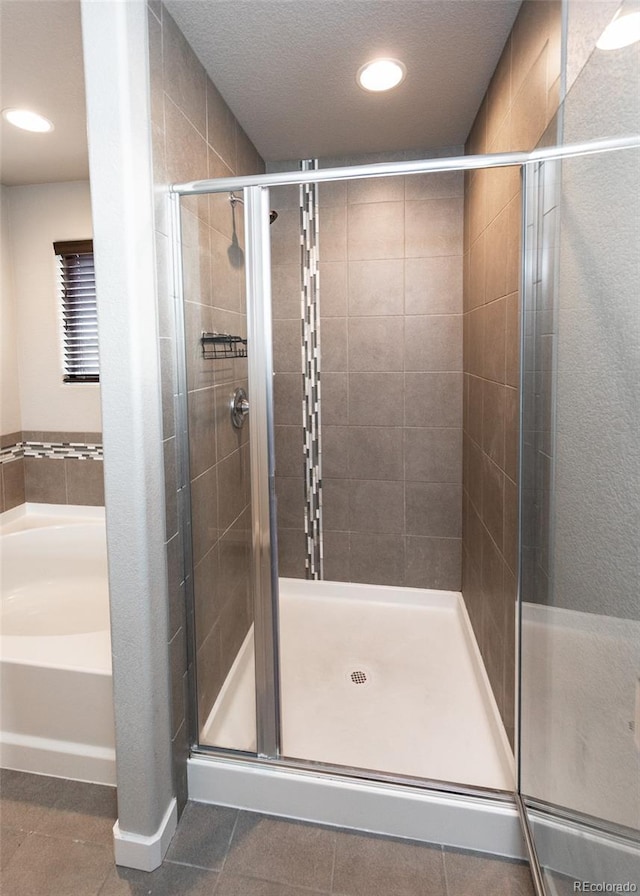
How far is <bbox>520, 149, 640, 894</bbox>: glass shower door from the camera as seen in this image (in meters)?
0.79

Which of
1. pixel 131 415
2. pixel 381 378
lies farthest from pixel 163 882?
pixel 381 378

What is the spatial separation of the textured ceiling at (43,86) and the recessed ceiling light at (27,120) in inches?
1.3

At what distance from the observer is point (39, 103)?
1966 millimetres

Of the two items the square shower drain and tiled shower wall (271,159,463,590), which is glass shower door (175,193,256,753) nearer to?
the square shower drain

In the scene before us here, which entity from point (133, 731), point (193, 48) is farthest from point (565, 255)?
point (133, 731)

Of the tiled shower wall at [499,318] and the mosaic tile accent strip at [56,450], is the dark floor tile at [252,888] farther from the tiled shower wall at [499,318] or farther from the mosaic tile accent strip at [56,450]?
the mosaic tile accent strip at [56,450]

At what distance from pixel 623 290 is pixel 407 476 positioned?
203 cm

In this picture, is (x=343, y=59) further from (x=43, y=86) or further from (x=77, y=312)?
(x=77, y=312)

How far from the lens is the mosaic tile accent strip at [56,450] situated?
2887 millimetres

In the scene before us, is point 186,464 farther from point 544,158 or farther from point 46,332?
point 46,332

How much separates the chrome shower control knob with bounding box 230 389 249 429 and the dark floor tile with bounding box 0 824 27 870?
4.44ft

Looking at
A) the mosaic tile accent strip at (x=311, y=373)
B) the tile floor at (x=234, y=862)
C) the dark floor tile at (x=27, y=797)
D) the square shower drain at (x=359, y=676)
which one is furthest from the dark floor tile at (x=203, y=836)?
the mosaic tile accent strip at (x=311, y=373)

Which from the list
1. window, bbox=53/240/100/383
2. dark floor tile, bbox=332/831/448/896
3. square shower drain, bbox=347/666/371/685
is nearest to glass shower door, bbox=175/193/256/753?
dark floor tile, bbox=332/831/448/896

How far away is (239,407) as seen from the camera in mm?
1564
